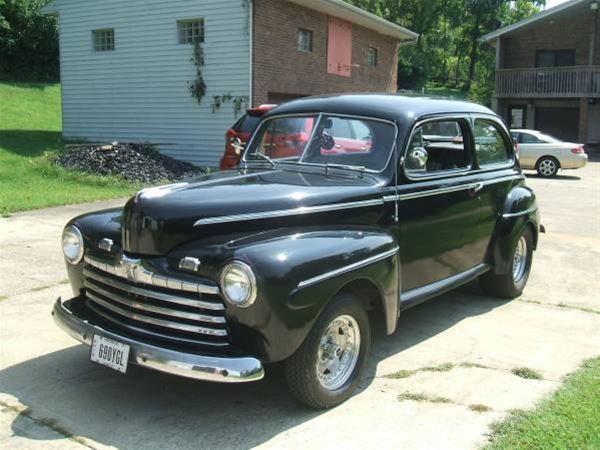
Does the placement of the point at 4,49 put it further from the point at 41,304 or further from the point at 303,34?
the point at 41,304

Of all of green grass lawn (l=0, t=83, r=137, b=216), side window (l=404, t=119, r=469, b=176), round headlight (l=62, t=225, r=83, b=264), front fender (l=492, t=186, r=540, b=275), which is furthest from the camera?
green grass lawn (l=0, t=83, r=137, b=216)

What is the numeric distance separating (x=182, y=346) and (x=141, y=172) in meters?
11.3

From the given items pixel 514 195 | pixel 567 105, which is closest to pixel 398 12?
pixel 567 105

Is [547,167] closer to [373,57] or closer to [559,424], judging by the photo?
[373,57]

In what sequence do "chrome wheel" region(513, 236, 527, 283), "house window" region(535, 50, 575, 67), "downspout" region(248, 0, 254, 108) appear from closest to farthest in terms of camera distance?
"chrome wheel" region(513, 236, 527, 283) < "downspout" region(248, 0, 254, 108) < "house window" region(535, 50, 575, 67)

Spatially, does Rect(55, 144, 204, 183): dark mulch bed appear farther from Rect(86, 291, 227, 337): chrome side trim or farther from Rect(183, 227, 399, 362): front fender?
Rect(183, 227, 399, 362): front fender

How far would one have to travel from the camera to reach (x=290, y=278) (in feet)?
11.5

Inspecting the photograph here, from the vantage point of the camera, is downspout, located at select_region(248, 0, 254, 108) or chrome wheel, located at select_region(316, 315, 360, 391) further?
downspout, located at select_region(248, 0, 254, 108)

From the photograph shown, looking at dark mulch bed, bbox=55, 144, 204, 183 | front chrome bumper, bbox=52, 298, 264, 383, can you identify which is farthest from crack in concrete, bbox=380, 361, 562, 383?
dark mulch bed, bbox=55, 144, 204, 183

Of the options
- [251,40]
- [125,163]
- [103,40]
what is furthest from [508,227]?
[103,40]

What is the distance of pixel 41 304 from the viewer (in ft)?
19.4

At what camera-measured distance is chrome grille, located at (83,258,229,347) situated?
139 inches

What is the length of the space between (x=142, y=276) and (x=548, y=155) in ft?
60.4

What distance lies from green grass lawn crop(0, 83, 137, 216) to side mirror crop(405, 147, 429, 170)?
297 inches
